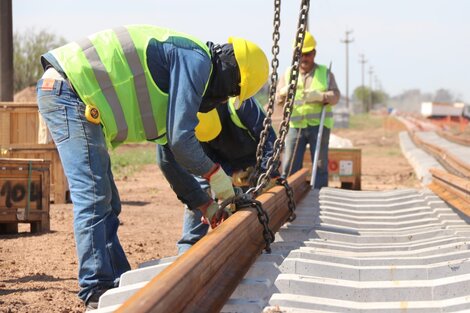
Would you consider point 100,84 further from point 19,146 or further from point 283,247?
point 19,146

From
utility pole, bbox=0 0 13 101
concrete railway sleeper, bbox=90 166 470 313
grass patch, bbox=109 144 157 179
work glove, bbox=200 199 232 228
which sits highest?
utility pole, bbox=0 0 13 101

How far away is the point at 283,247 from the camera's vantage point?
5.23m

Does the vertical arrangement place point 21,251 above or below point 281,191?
below

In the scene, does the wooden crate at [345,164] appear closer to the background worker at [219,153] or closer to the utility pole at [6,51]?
the utility pole at [6,51]

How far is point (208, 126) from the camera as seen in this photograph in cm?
637

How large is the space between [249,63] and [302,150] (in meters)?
5.76

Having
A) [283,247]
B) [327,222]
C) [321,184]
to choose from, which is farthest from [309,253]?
[321,184]

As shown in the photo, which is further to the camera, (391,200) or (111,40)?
(391,200)

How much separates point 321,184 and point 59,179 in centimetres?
343

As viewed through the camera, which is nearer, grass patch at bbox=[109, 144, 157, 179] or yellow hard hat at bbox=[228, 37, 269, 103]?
yellow hard hat at bbox=[228, 37, 269, 103]

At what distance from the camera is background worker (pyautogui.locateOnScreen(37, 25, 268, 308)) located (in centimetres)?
456

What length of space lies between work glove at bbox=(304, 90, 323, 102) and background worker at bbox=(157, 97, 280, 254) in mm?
3579

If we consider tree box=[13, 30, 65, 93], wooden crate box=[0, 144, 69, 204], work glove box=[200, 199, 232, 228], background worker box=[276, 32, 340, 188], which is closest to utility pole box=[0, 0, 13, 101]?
wooden crate box=[0, 144, 69, 204]

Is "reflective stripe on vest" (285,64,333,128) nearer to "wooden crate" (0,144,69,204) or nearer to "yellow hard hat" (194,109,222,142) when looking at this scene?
"wooden crate" (0,144,69,204)
